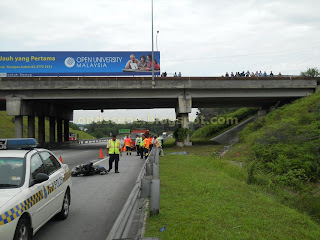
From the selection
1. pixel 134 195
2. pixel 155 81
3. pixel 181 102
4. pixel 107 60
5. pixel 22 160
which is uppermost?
pixel 107 60

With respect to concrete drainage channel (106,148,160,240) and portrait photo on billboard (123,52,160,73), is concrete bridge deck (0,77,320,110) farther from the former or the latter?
concrete drainage channel (106,148,160,240)

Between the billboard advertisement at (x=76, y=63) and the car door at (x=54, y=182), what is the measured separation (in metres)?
30.6

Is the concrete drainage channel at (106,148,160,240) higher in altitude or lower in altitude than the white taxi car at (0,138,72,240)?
lower

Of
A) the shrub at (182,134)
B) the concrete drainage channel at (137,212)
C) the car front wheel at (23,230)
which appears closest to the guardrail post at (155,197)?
the concrete drainage channel at (137,212)

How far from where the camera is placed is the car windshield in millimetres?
5137

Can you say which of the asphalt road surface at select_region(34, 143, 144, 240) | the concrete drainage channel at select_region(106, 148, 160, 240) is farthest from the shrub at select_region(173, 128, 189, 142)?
the concrete drainage channel at select_region(106, 148, 160, 240)

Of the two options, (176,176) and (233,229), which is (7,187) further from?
(176,176)

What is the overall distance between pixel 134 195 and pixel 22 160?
8.19 feet

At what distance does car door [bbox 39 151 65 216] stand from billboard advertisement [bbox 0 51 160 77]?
30.6 meters

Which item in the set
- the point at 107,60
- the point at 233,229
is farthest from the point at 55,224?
the point at 107,60

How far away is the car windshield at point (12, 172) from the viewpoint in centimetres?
514

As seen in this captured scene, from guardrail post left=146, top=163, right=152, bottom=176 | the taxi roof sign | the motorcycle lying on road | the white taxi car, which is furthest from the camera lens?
the motorcycle lying on road

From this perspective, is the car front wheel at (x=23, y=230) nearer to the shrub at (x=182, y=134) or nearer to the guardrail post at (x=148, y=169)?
the guardrail post at (x=148, y=169)

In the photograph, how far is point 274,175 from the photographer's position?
54.7ft
